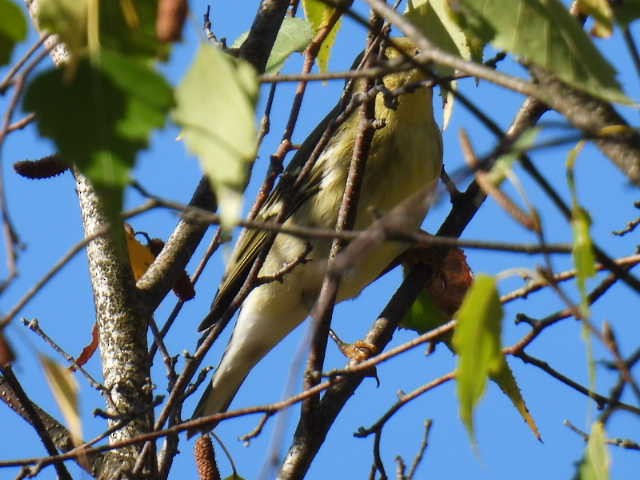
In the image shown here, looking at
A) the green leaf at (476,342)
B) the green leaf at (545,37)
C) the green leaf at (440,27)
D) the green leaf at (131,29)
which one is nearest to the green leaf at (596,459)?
the green leaf at (476,342)

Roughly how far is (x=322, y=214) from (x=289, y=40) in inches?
51.3

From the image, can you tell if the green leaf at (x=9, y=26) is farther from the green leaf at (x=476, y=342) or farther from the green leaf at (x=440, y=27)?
the green leaf at (x=440, y=27)

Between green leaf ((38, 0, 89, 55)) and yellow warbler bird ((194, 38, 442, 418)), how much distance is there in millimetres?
2362

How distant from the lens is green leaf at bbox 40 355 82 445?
1.24 meters

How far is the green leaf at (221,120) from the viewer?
1001 millimetres

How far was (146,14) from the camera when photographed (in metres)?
1.21

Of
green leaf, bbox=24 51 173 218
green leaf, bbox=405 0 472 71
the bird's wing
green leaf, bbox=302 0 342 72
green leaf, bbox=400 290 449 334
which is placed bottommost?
green leaf, bbox=24 51 173 218

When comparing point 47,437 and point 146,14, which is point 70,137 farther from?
point 47,437

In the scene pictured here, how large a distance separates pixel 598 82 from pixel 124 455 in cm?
181

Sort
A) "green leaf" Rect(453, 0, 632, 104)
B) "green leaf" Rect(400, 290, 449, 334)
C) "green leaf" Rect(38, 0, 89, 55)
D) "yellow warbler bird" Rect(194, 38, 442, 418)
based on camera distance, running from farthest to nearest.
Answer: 1. "yellow warbler bird" Rect(194, 38, 442, 418)
2. "green leaf" Rect(400, 290, 449, 334)
3. "green leaf" Rect(453, 0, 632, 104)
4. "green leaf" Rect(38, 0, 89, 55)

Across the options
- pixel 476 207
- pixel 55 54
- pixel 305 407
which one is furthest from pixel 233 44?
pixel 305 407

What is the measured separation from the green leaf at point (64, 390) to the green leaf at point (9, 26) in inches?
14.0

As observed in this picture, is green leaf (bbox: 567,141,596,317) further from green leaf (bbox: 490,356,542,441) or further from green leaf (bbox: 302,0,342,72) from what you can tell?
green leaf (bbox: 302,0,342,72)

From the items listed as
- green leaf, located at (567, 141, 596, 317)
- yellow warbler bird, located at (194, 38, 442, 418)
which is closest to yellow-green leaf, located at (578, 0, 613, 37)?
green leaf, located at (567, 141, 596, 317)
